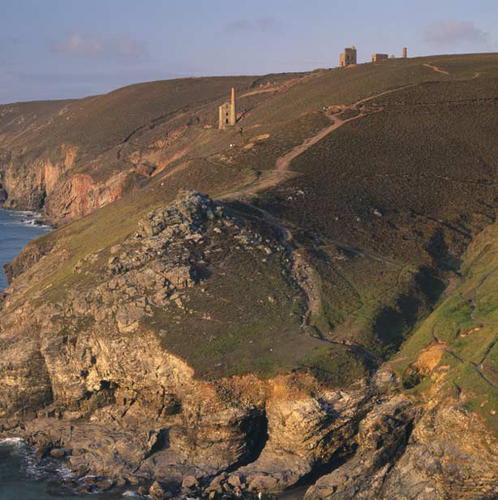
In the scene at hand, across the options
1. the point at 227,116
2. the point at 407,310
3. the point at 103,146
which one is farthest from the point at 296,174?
the point at 103,146

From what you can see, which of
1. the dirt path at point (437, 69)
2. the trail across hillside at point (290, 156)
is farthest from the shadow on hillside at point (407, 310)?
the dirt path at point (437, 69)

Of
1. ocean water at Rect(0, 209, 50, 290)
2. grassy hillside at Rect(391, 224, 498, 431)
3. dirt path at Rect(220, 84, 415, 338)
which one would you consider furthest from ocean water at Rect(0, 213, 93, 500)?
ocean water at Rect(0, 209, 50, 290)

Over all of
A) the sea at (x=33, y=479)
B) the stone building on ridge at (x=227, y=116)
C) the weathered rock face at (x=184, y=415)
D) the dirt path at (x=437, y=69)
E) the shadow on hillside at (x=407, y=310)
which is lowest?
the sea at (x=33, y=479)

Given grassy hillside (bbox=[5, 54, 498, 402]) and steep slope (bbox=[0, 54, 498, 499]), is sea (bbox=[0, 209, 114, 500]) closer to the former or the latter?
steep slope (bbox=[0, 54, 498, 499])

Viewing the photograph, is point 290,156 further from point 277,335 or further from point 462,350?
point 462,350

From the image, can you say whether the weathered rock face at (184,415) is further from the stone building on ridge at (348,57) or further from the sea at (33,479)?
the stone building on ridge at (348,57)

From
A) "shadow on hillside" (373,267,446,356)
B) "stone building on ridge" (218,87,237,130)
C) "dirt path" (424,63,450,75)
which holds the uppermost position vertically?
"dirt path" (424,63,450,75)

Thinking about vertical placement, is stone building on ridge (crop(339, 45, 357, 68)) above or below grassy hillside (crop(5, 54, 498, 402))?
above

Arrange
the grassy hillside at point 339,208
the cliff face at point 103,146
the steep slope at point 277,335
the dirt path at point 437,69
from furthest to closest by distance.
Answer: the cliff face at point 103,146 → the dirt path at point 437,69 → the grassy hillside at point 339,208 → the steep slope at point 277,335
